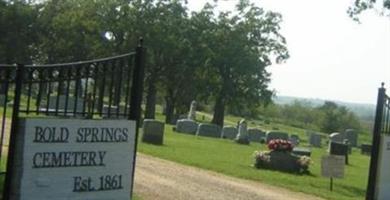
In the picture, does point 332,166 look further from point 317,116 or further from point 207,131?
point 317,116

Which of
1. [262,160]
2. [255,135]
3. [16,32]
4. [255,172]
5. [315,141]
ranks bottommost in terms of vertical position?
[315,141]

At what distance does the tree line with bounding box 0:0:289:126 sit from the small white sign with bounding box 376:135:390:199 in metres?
36.4

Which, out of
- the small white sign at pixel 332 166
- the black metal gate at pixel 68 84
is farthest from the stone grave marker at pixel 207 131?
the black metal gate at pixel 68 84

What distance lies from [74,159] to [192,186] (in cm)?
724

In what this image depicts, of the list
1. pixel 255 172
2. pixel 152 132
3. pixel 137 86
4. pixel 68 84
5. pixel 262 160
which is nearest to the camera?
pixel 68 84

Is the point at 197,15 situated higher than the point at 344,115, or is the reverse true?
the point at 197,15

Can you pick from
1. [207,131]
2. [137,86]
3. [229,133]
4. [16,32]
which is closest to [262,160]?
[137,86]

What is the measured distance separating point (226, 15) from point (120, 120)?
49.2 metres

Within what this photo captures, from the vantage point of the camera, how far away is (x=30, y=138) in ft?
22.4

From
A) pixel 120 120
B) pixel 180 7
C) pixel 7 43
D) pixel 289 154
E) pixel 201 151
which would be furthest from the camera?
pixel 7 43

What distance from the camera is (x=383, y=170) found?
43.1 feet

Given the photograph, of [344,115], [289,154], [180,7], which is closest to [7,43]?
[180,7]

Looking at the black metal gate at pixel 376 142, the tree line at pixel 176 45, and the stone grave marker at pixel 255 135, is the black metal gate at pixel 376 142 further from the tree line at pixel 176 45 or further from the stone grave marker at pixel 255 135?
the tree line at pixel 176 45

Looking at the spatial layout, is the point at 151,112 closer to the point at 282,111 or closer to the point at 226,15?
the point at 226,15
